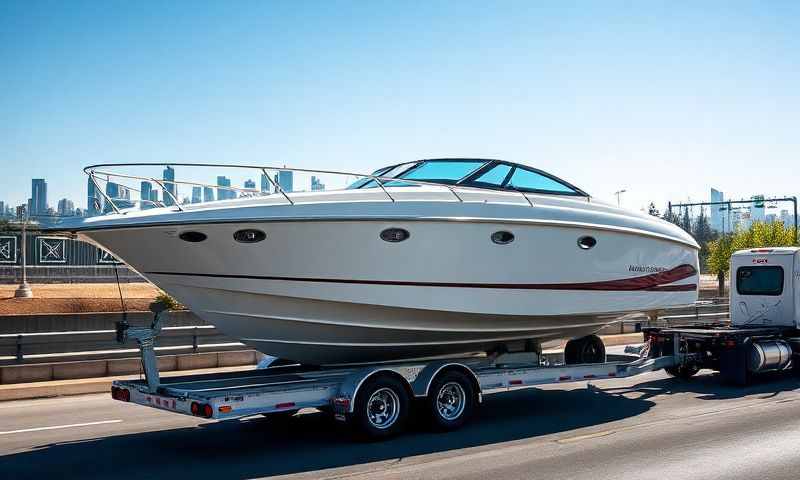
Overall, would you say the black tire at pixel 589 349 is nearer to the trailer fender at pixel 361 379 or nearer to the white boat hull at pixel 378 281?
the white boat hull at pixel 378 281

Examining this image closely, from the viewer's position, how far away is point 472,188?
33.1 ft

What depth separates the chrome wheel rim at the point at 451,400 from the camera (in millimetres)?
9133

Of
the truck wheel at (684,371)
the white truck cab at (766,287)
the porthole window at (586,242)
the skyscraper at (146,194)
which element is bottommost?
the truck wheel at (684,371)

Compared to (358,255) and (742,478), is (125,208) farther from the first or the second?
(742,478)

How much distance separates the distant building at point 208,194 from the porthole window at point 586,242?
483 cm

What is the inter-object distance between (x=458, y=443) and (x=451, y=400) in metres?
0.91

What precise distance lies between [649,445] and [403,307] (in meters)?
2.99

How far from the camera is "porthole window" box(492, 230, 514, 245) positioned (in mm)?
9578

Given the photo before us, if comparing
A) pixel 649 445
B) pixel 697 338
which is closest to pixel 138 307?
pixel 697 338

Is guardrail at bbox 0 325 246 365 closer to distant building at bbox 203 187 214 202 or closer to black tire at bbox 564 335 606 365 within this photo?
distant building at bbox 203 187 214 202

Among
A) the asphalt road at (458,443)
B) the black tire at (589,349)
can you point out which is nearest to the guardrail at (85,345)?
the asphalt road at (458,443)

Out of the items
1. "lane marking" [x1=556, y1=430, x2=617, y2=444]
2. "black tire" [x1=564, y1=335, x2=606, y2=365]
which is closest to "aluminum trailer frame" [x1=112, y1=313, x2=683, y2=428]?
"lane marking" [x1=556, y1=430, x2=617, y2=444]

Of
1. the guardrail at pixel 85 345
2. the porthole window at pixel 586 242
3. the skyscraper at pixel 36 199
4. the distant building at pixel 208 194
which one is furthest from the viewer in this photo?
the skyscraper at pixel 36 199

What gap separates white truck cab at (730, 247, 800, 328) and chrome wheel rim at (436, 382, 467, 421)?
7235mm
